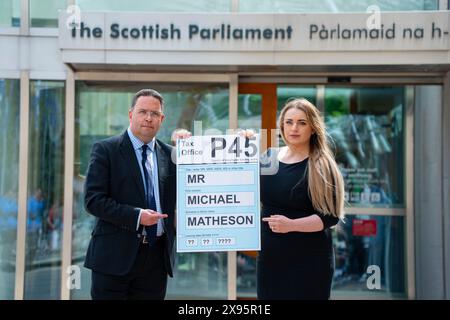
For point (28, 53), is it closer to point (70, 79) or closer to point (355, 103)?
point (70, 79)

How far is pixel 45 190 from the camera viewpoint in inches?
243

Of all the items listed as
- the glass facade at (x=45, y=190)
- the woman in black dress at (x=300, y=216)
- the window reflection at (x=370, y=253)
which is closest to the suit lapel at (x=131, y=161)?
the woman in black dress at (x=300, y=216)

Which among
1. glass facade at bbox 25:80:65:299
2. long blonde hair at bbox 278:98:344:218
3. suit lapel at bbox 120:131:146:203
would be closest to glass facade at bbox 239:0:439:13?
glass facade at bbox 25:80:65:299

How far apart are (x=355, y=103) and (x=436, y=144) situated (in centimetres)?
125

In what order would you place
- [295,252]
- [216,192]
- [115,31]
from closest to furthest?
1. [295,252]
2. [216,192]
3. [115,31]

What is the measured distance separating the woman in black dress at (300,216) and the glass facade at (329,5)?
2.89 metres

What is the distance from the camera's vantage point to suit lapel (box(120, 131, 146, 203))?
136 inches

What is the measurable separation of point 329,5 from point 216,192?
3.33 metres

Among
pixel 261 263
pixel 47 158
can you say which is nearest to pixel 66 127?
pixel 47 158

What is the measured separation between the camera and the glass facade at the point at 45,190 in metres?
6.15

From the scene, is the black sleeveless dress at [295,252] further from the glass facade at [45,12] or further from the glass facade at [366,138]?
the glass facade at [366,138]

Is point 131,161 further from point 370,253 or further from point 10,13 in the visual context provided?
point 370,253

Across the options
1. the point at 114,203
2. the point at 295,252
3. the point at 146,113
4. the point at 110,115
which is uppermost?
the point at 110,115

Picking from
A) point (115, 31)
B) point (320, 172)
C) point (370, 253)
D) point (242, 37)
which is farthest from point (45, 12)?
point (370, 253)
